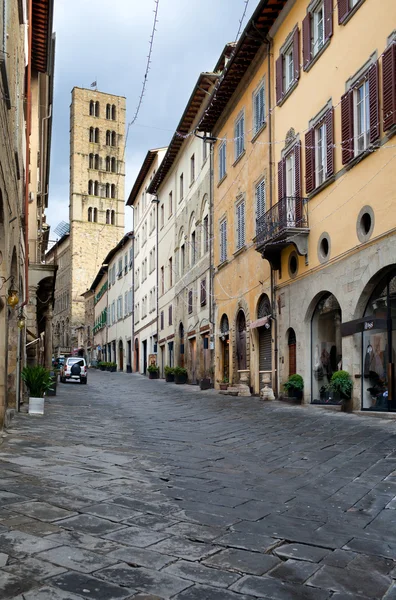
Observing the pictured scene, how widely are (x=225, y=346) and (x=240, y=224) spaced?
5204mm

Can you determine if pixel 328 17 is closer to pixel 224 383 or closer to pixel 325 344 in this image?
pixel 325 344

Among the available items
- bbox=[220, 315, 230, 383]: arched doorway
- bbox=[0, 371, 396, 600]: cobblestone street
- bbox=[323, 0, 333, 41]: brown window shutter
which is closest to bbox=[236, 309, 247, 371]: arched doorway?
bbox=[220, 315, 230, 383]: arched doorway

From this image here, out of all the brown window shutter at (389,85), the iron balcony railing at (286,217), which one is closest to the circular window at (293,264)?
the iron balcony railing at (286,217)

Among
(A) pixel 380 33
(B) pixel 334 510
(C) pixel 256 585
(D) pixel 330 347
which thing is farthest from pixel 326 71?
(C) pixel 256 585

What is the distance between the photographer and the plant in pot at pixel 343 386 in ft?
45.6

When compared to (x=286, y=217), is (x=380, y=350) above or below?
below

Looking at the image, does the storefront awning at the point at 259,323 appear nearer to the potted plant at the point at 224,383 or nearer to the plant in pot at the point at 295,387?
the potted plant at the point at 224,383

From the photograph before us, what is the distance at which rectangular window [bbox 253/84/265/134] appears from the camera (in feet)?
68.0

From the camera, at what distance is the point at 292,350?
1825cm

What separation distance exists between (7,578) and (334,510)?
2.99 metres

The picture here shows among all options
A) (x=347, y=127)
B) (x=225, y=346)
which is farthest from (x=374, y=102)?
(x=225, y=346)

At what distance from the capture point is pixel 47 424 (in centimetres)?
1211

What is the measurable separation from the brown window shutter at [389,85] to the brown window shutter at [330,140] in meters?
2.52

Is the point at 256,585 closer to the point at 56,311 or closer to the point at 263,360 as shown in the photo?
the point at 263,360
